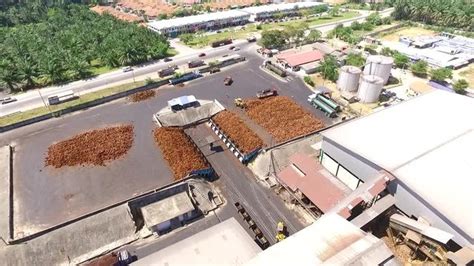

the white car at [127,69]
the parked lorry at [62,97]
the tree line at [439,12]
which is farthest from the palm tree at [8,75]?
the tree line at [439,12]

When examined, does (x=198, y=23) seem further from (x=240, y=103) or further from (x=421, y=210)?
(x=421, y=210)

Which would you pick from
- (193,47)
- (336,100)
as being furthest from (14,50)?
(336,100)

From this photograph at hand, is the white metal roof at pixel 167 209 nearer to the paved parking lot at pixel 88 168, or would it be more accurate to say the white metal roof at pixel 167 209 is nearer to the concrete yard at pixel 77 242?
the concrete yard at pixel 77 242

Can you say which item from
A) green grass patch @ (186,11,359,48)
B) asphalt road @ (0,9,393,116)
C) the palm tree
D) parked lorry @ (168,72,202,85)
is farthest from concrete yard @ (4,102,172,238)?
green grass patch @ (186,11,359,48)

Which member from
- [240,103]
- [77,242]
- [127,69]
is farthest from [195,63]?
[77,242]

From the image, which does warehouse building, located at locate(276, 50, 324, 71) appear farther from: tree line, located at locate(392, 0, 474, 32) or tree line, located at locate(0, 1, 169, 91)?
tree line, located at locate(392, 0, 474, 32)

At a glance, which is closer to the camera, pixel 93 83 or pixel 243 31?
pixel 93 83

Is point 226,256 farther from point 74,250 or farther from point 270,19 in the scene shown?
point 270,19
